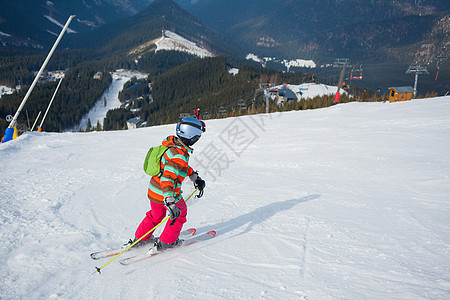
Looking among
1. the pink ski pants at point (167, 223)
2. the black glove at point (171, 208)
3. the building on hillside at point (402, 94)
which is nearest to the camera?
the black glove at point (171, 208)

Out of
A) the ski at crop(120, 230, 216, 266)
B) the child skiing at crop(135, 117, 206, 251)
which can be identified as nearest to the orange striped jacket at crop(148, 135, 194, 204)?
the child skiing at crop(135, 117, 206, 251)

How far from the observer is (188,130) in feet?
11.4

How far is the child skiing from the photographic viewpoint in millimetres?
3329

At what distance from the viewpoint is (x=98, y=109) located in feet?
366

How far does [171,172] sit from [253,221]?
6.60 ft

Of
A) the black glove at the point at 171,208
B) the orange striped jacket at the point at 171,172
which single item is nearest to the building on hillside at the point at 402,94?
the orange striped jacket at the point at 171,172

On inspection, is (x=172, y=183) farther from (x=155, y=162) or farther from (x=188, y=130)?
(x=188, y=130)

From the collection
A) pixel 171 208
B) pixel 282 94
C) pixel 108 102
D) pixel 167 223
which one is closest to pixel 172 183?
pixel 171 208

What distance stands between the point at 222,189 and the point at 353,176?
3393mm

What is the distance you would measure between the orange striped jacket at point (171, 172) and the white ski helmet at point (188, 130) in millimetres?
82

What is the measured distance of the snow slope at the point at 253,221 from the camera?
117 inches

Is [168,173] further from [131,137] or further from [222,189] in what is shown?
[131,137]

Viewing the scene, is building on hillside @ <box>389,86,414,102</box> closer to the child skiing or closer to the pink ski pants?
the child skiing

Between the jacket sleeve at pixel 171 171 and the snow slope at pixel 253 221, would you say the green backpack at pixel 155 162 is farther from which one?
the snow slope at pixel 253 221
